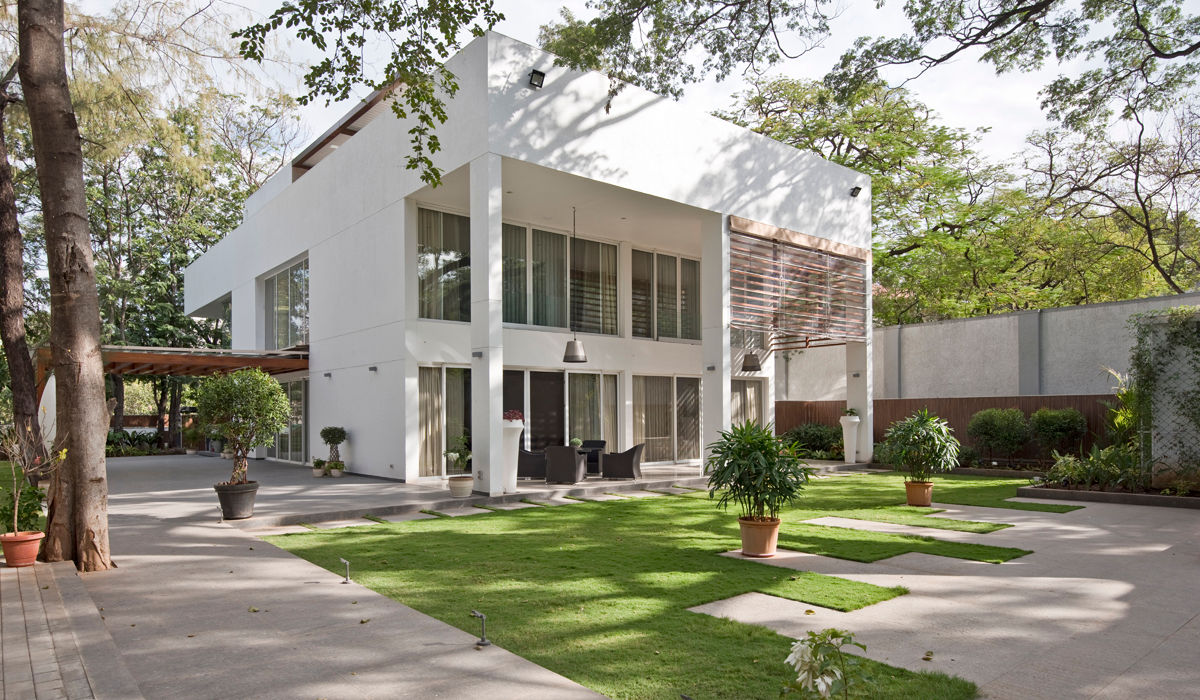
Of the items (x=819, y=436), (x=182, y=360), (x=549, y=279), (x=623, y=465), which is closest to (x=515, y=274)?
(x=549, y=279)

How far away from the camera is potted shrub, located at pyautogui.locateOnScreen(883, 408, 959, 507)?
33.1 ft

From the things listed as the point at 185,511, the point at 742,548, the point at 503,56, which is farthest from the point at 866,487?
the point at 185,511

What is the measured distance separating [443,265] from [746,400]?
8618 mm

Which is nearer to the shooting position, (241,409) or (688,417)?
(241,409)

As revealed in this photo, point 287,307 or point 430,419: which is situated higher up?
point 287,307

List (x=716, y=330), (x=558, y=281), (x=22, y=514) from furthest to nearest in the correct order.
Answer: (x=558, y=281), (x=716, y=330), (x=22, y=514)

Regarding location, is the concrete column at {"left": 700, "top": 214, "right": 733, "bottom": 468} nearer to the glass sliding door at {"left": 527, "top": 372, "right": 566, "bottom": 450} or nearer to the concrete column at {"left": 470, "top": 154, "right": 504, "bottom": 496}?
the glass sliding door at {"left": 527, "top": 372, "right": 566, "bottom": 450}

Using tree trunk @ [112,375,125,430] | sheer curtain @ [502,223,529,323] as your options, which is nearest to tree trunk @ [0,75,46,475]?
sheer curtain @ [502,223,529,323]

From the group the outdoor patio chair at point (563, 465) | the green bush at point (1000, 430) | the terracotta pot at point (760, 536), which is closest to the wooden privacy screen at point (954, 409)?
the green bush at point (1000, 430)

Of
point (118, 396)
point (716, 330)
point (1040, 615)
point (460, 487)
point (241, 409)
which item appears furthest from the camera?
point (118, 396)

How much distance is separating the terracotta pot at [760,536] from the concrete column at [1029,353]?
43.7 feet

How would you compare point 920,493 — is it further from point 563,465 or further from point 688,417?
point 688,417

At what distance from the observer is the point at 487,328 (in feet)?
36.9

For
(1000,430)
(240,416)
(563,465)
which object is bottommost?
(563,465)
